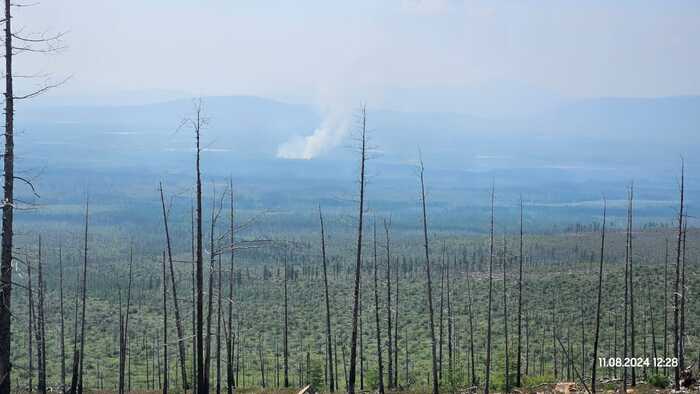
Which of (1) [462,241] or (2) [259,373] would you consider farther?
(1) [462,241]

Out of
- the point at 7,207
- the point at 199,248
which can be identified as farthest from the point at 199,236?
the point at 7,207

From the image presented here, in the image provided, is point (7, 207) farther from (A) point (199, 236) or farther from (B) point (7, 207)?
(A) point (199, 236)

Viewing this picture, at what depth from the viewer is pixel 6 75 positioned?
13273 millimetres

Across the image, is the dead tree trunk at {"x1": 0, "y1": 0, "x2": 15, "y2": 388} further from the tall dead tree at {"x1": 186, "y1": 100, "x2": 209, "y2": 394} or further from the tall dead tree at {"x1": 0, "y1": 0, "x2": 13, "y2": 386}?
the tall dead tree at {"x1": 186, "y1": 100, "x2": 209, "y2": 394}

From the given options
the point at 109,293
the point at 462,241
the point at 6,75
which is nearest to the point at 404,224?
the point at 462,241

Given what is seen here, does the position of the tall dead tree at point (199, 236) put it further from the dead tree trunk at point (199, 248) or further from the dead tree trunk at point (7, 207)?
the dead tree trunk at point (7, 207)

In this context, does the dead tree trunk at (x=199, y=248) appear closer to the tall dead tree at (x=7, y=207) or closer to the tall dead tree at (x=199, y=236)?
the tall dead tree at (x=199, y=236)

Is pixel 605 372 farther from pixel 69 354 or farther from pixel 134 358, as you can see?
pixel 69 354

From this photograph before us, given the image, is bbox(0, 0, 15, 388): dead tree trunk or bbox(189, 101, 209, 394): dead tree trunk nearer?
bbox(0, 0, 15, 388): dead tree trunk

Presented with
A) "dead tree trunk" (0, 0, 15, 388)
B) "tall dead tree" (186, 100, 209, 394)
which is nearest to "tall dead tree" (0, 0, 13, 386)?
"dead tree trunk" (0, 0, 15, 388)

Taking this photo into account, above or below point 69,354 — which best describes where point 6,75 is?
above

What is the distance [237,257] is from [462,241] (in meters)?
35.1

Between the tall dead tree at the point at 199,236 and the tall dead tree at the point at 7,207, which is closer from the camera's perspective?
the tall dead tree at the point at 7,207

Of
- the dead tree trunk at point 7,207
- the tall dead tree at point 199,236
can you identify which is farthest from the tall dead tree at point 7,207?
the tall dead tree at point 199,236
